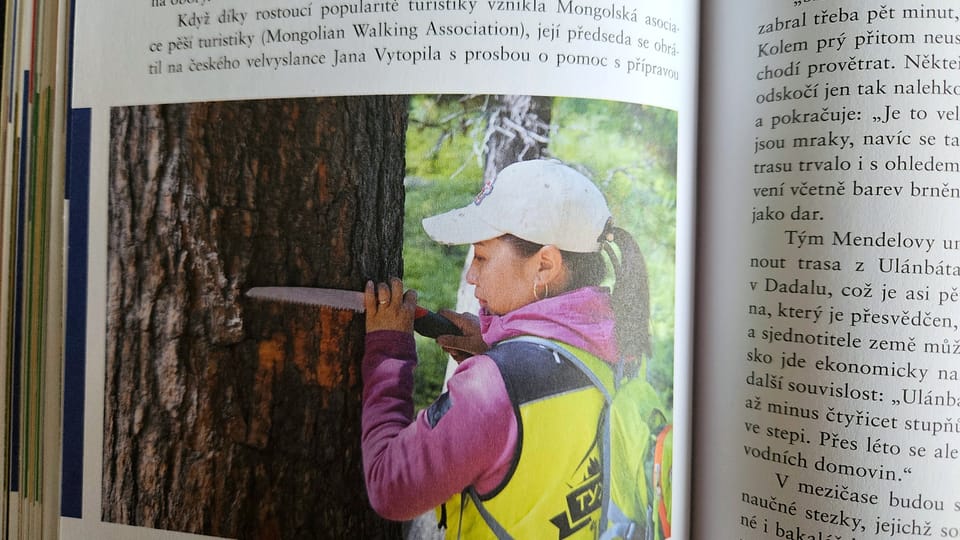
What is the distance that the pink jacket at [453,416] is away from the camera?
1.35ft

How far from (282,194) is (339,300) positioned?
0.08m

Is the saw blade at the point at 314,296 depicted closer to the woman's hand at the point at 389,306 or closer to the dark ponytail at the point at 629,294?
the woman's hand at the point at 389,306

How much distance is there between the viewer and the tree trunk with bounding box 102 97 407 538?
43cm

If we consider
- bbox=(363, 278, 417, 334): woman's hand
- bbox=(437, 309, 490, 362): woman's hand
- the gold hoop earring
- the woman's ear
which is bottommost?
bbox=(437, 309, 490, 362): woman's hand

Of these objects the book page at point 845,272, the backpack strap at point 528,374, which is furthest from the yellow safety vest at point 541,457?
the book page at point 845,272

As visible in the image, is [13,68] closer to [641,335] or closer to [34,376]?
[34,376]

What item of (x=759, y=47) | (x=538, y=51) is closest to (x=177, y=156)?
(x=538, y=51)

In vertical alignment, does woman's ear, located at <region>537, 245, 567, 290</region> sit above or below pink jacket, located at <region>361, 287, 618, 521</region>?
above

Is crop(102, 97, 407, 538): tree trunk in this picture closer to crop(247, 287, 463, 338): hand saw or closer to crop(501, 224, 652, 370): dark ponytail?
crop(247, 287, 463, 338): hand saw

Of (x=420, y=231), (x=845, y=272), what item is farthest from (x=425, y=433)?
(x=845, y=272)

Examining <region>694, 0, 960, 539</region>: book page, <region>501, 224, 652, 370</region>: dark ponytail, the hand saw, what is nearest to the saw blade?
the hand saw

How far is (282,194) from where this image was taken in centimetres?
44

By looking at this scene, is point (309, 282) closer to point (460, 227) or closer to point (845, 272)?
point (460, 227)

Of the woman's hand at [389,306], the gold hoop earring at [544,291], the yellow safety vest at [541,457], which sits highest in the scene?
the gold hoop earring at [544,291]
